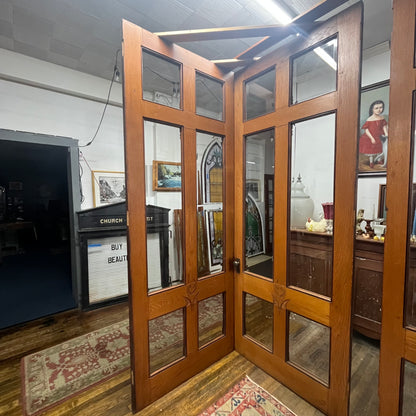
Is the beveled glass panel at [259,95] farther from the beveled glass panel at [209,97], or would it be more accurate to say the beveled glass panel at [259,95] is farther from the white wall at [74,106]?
the white wall at [74,106]

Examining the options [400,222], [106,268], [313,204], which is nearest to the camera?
[400,222]

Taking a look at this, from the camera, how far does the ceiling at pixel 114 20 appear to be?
175 centimetres

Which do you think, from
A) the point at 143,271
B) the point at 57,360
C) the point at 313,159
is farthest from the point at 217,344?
the point at 313,159

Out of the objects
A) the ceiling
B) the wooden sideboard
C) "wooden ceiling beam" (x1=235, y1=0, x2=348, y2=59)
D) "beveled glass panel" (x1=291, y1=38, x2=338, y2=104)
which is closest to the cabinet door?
the wooden sideboard

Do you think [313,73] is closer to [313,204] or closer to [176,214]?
[313,204]

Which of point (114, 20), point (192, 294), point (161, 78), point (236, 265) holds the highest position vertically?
point (114, 20)

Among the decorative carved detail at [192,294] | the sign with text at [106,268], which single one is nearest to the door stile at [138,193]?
the decorative carved detail at [192,294]

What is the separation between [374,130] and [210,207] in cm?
191

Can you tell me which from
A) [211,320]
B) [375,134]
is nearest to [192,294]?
[211,320]

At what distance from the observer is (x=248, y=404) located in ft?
4.95

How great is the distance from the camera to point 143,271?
57.2 inches

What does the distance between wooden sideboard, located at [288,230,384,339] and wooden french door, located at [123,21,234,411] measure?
0.73 metres

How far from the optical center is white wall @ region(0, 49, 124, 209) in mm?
2393

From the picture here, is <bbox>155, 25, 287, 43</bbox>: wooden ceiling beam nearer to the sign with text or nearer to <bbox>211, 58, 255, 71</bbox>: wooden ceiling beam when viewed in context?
<bbox>211, 58, 255, 71</bbox>: wooden ceiling beam
